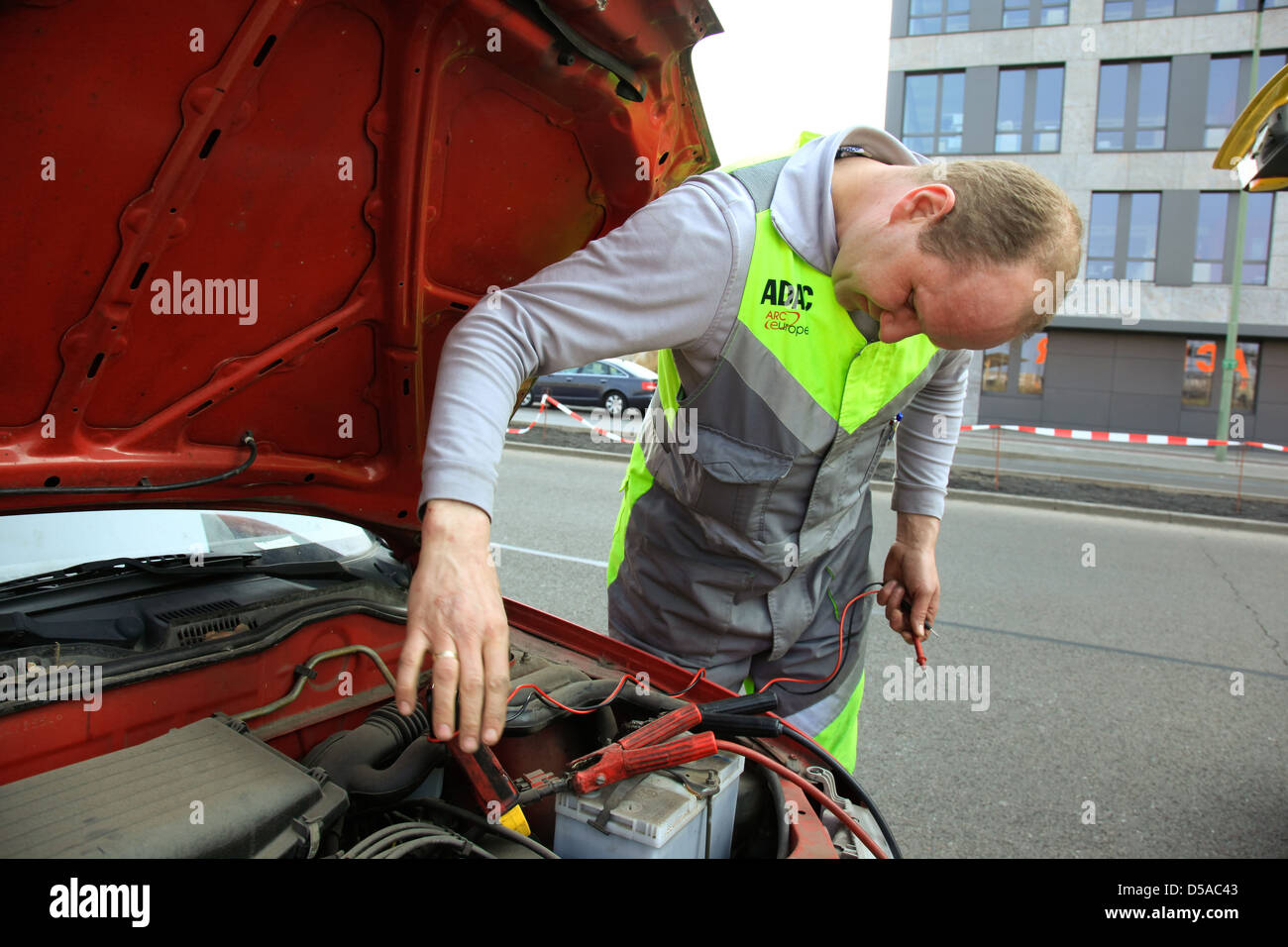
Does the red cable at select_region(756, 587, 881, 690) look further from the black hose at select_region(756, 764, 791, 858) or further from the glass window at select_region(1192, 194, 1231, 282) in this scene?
the glass window at select_region(1192, 194, 1231, 282)

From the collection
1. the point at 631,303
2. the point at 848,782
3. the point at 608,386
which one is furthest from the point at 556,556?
the point at 608,386

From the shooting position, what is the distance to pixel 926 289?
5.02 feet

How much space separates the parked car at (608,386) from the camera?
1638 centimetres

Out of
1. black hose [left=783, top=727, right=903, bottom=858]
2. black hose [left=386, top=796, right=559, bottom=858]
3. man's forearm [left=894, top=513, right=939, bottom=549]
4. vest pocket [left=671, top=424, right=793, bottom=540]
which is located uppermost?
vest pocket [left=671, top=424, right=793, bottom=540]

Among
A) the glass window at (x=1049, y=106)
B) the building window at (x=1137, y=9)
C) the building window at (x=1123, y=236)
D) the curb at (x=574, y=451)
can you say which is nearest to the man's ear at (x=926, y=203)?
the curb at (x=574, y=451)

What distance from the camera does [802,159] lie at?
5.81 ft

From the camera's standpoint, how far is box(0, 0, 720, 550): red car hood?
120 cm

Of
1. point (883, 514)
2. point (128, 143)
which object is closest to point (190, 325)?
point (128, 143)

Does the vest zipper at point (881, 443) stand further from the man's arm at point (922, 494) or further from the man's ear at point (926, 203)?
the man's ear at point (926, 203)

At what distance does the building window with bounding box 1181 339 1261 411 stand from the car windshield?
2154 cm

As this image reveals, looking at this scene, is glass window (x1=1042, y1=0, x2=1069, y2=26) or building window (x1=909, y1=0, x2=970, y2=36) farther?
building window (x1=909, y1=0, x2=970, y2=36)

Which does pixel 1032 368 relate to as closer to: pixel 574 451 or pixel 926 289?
pixel 574 451

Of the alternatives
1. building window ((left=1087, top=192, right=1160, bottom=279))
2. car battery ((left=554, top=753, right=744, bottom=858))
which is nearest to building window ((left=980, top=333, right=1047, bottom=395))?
building window ((left=1087, top=192, right=1160, bottom=279))
